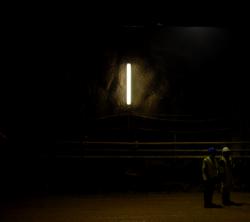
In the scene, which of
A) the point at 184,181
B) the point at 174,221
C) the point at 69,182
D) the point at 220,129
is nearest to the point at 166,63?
the point at 220,129

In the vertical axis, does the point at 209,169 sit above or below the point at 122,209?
above

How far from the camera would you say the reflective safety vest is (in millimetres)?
14117

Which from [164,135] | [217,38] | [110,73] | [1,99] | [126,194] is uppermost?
[217,38]

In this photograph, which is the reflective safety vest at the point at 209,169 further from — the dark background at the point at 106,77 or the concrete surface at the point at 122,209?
the dark background at the point at 106,77

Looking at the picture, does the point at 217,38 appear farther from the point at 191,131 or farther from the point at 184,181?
the point at 184,181

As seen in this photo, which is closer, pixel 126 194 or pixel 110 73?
pixel 126 194

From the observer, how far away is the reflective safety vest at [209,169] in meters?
14.1

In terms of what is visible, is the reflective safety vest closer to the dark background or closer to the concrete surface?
the concrete surface

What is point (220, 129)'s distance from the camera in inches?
811

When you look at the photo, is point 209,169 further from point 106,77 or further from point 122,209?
point 106,77

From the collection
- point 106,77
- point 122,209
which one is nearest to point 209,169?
point 122,209

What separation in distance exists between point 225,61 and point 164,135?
5.01 m

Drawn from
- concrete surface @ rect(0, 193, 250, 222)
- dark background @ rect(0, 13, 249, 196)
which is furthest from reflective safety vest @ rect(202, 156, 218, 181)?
dark background @ rect(0, 13, 249, 196)

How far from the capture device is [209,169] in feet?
46.5
